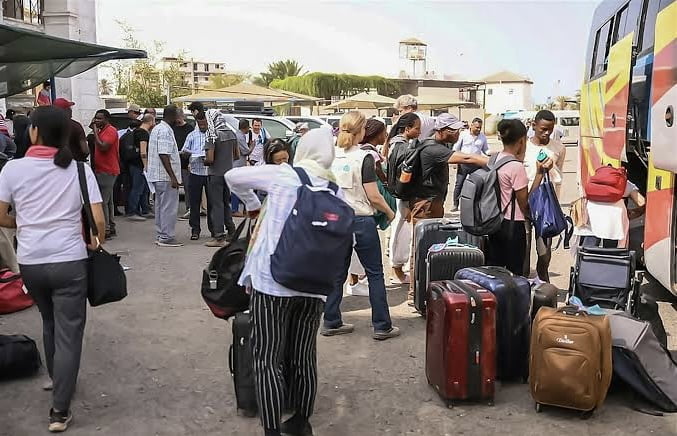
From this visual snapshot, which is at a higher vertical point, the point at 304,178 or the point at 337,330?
the point at 304,178

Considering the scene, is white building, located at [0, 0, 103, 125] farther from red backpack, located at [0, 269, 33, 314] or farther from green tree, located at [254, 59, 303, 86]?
green tree, located at [254, 59, 303, 86]

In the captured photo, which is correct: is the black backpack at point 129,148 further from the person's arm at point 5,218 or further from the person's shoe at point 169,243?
the person's arm at point 5,218

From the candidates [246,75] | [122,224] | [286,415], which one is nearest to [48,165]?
[286,415]

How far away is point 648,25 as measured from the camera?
24.0 ft

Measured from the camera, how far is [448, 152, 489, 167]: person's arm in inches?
224

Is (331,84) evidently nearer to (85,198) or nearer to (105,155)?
(105,155)

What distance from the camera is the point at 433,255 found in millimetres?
5746

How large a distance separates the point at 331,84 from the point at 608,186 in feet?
215

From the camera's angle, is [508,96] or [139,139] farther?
[508,96]

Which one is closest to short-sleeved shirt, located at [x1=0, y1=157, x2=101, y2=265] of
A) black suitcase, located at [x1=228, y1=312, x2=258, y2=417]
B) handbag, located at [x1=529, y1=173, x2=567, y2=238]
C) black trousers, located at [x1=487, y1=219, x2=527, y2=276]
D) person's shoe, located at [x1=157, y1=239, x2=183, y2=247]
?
black suitcase, located at [x1=228, y1=312, x2=258, y2=417]

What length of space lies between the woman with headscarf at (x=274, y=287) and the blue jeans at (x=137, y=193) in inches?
349

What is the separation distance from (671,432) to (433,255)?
87.5 inches

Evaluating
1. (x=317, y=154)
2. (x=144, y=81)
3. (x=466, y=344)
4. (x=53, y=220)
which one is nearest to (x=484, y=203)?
(x=466, y=344)

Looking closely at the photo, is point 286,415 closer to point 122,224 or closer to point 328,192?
point 328,192
